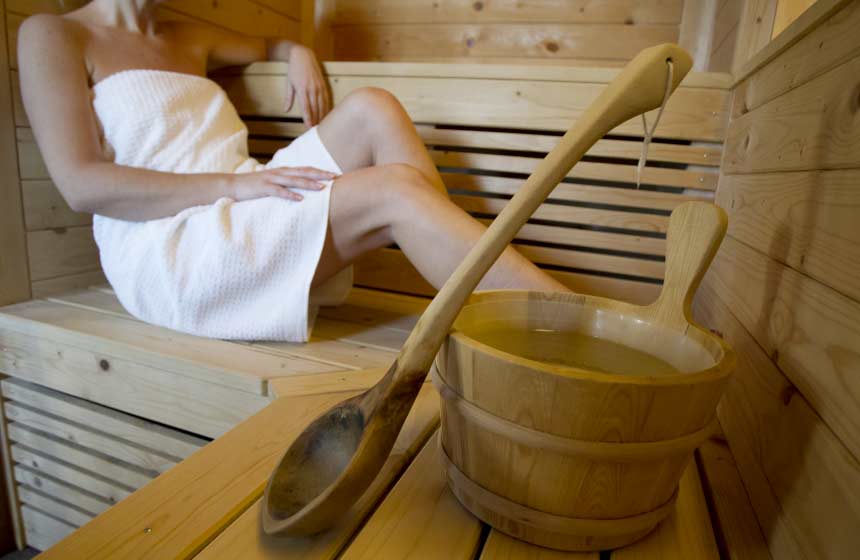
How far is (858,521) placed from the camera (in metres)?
0.40

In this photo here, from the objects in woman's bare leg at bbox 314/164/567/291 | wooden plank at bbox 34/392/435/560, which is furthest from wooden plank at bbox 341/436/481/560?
woman's bare leg at bbox 314/164/567/291

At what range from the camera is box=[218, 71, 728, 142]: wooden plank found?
4.00 ft

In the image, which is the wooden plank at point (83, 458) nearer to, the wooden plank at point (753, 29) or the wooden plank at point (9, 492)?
the wooden plank at point (9, 492)

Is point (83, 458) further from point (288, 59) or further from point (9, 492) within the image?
point (288, 59)

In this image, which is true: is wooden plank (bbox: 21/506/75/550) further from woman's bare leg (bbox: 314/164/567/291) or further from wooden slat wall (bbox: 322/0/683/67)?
wooden slat wall (bbox: 322/0/683/67)

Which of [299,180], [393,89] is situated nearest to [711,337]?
[299,180]

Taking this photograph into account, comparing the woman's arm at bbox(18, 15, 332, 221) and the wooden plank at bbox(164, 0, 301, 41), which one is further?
the wooden plank at bbox(164, 0, 301, 41)

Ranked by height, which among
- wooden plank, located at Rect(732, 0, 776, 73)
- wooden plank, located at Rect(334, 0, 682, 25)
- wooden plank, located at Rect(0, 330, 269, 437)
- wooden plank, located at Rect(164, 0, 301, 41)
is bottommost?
wooden plank, located at Rect(0, 330, 269, 437)

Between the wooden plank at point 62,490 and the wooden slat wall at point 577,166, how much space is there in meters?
0.91

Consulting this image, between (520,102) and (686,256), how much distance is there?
2.47 ft

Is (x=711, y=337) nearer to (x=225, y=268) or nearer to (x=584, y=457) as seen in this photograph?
(x=584, y=457)

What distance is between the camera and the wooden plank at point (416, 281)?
1.31m

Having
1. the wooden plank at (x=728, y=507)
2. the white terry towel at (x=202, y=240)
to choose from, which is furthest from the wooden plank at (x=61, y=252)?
the wooden plank at (x=728, y=507)

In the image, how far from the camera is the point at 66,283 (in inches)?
55.7
